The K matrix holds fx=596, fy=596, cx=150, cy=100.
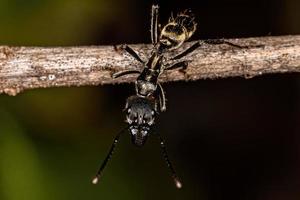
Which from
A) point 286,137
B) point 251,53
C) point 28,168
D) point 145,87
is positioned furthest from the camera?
point 286,137

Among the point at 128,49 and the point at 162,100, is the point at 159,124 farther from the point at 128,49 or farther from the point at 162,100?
the point at 128,49

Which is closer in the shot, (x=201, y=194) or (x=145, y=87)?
(x=145, y=87)

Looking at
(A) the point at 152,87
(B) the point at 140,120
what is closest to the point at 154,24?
(A) the point at 152,87

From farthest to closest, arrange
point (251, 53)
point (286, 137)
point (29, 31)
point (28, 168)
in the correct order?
point (286, 137) < point (29, 31) < point (28, 168) < point (251, 53)

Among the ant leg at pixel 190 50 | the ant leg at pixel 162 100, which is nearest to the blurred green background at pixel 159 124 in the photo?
the ant leg at pixel 162 100

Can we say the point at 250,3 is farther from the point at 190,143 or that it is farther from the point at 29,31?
the point at 29,31

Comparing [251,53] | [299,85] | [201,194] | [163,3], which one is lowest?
[201,194]

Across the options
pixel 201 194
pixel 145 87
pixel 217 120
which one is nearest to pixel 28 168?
pixel 145 87

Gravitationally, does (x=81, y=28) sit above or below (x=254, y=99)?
above
